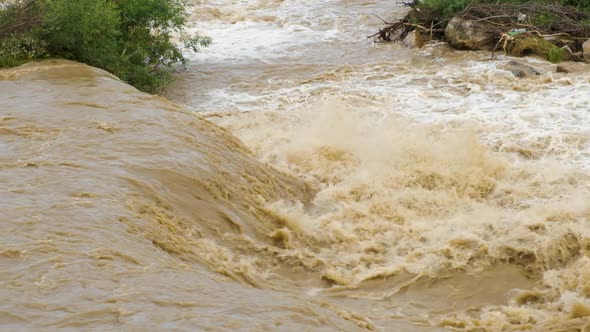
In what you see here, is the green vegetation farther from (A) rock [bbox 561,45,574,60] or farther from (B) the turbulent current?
(A) rock [bbox 561,45,574,60]

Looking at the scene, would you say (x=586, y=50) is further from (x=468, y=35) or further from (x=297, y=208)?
(x=297, y=208)

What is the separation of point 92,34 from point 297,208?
5036mm

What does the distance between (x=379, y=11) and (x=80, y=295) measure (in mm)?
14380

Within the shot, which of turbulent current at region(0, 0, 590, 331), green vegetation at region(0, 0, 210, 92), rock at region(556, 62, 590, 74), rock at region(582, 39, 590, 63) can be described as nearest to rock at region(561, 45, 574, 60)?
rock at region(582, 39, 590, 63)

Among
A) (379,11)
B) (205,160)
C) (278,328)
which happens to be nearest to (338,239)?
(205,160)

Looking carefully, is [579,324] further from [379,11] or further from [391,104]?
[379,11]

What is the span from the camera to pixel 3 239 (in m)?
4.66

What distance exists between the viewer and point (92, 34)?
1059 cm

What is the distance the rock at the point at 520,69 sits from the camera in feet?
38.9

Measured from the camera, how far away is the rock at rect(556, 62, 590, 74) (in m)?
12.0

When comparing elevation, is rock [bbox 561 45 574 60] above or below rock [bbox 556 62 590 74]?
above

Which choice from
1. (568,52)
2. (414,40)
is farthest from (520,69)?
(414,40)

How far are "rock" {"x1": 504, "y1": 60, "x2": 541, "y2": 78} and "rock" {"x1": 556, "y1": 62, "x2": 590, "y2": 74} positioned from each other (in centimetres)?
41

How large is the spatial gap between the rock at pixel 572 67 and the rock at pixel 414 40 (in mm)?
2922
